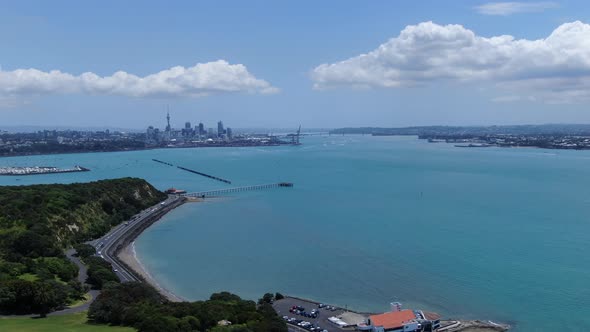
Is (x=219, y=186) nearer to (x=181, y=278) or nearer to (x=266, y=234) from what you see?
(x=266, y=234)

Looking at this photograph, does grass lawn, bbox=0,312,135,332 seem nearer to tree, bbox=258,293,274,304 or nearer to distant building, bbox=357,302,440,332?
tree, bbox=258,293,274,304

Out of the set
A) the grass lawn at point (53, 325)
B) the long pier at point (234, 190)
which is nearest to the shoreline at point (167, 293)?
the grass lawn at point (53, 325)

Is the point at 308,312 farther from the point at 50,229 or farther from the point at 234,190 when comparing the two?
the point at 234,190

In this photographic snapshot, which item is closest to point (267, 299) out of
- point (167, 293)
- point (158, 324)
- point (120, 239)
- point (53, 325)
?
point (167, 293)

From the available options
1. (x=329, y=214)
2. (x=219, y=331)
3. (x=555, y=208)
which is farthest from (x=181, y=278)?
(x=555, y=208)

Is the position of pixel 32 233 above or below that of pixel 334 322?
above

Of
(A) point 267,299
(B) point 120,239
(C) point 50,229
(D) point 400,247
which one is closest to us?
(A) point 267,299
